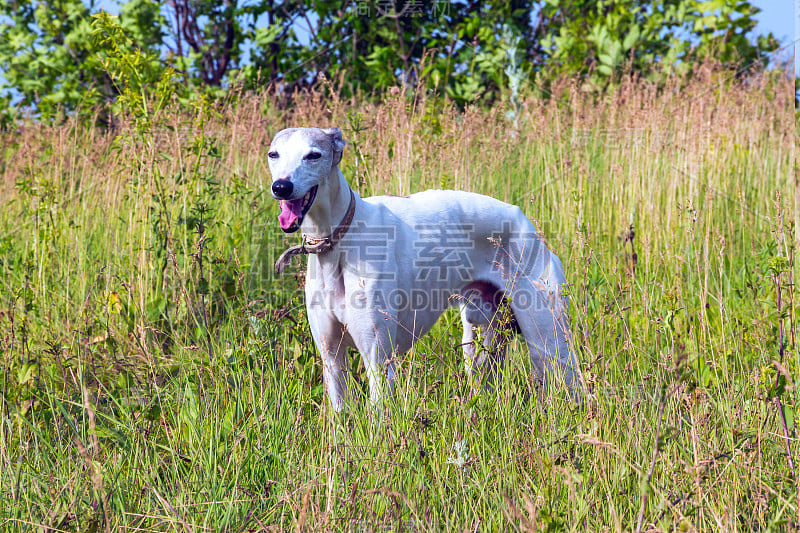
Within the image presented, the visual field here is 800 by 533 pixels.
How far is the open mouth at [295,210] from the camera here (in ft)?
7.83

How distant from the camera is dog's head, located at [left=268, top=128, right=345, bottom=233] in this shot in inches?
93.1

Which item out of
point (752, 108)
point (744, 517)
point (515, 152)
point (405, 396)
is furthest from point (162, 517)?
point (752, 108)

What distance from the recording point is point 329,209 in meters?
2.59

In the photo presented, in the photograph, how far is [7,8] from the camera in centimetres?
770

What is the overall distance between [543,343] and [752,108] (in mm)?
4159

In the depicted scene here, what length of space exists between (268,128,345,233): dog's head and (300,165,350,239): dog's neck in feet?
0.17

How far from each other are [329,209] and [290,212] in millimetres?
210

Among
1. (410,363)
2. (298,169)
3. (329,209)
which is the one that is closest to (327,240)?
(329,209)

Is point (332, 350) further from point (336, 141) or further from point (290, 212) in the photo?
point (336, 141)

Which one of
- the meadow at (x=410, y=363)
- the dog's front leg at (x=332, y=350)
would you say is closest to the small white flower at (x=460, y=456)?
the meadow at (x=410, y=363)

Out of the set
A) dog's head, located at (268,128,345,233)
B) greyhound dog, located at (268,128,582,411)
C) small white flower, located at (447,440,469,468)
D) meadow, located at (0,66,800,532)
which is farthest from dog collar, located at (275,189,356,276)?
small white flower, located at (447,440,469,468)

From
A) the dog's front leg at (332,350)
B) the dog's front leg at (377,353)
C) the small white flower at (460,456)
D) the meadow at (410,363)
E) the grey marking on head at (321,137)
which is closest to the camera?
the meadow at (410,363)

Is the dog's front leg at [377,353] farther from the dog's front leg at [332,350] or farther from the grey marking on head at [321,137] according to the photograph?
the grey marking on head at [321,137]

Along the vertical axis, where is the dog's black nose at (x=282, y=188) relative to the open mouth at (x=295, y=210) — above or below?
above
